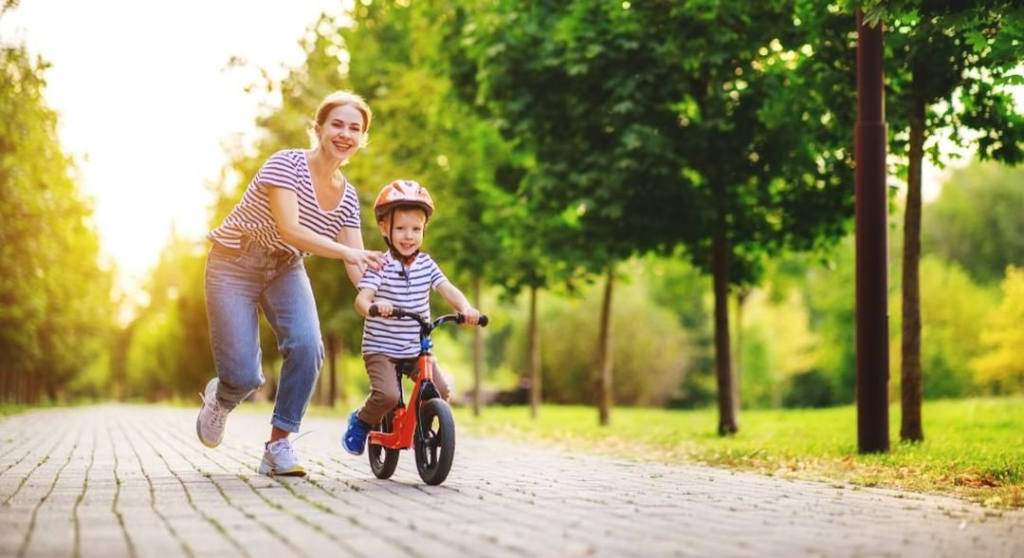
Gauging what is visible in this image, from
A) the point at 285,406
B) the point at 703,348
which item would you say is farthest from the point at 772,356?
the point at 285,406

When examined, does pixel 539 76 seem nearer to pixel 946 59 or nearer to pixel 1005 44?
pixel 946 59

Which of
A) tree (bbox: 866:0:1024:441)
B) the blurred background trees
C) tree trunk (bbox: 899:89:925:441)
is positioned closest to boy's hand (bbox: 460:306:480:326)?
the blurred background trees

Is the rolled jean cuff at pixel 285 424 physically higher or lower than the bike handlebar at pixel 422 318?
lower

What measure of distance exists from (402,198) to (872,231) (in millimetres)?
4901

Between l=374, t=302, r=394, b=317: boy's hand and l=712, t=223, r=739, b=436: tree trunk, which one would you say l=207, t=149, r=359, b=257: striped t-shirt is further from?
l=712, t=223, r=739, b=436: tree trunk

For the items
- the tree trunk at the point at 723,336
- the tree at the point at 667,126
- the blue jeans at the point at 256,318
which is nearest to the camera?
the blue jeans at the point at 256,318

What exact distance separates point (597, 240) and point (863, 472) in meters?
6.97

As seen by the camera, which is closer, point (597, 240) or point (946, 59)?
point (946, 59)

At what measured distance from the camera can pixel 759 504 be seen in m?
6.20

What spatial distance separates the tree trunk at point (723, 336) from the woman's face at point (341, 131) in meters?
8.78

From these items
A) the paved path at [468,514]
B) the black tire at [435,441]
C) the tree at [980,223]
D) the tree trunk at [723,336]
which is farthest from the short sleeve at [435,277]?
the tree at [980,223]

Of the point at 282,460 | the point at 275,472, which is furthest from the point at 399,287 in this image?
the point at 275,472

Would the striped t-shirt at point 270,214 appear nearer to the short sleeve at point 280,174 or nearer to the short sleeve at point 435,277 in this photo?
the short sleeve at point 280,174

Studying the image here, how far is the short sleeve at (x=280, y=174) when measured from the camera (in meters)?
6.88
